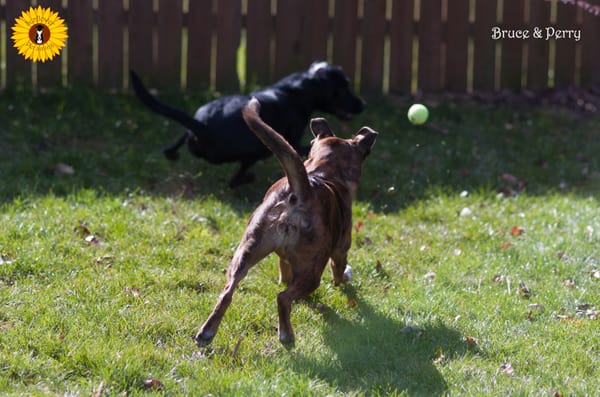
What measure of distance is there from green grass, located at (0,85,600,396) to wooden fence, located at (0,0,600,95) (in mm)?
443

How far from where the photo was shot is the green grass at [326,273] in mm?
4406

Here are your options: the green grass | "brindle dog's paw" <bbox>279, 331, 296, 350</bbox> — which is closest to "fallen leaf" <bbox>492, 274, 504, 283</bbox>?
the green grass

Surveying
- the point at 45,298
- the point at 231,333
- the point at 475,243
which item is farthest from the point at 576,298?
the point at 45,298

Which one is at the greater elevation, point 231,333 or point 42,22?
point 42,22

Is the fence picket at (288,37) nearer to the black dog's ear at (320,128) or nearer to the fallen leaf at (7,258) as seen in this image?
the black dog's ear at (320,128)

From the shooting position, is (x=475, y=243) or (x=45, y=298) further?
(x=475, y=243)

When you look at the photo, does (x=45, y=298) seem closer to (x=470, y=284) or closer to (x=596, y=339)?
Answer: (x=470, y=284)

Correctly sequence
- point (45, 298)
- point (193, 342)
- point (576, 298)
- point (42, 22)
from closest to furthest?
point (193, 342) → point (45, 298) → point (576, 298) → point (42, 22)

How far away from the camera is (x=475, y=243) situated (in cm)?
659

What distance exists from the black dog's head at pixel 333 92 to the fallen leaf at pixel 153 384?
4127 millimetres

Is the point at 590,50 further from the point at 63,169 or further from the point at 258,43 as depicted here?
the point at 63,169

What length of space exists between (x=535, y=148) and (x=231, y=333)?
16.4ft

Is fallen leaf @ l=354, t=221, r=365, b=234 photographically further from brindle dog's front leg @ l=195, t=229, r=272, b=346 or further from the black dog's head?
brindle dog's front leg @ l=195, t=229, r=272, b=346

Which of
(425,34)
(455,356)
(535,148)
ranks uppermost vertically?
(425,34)
